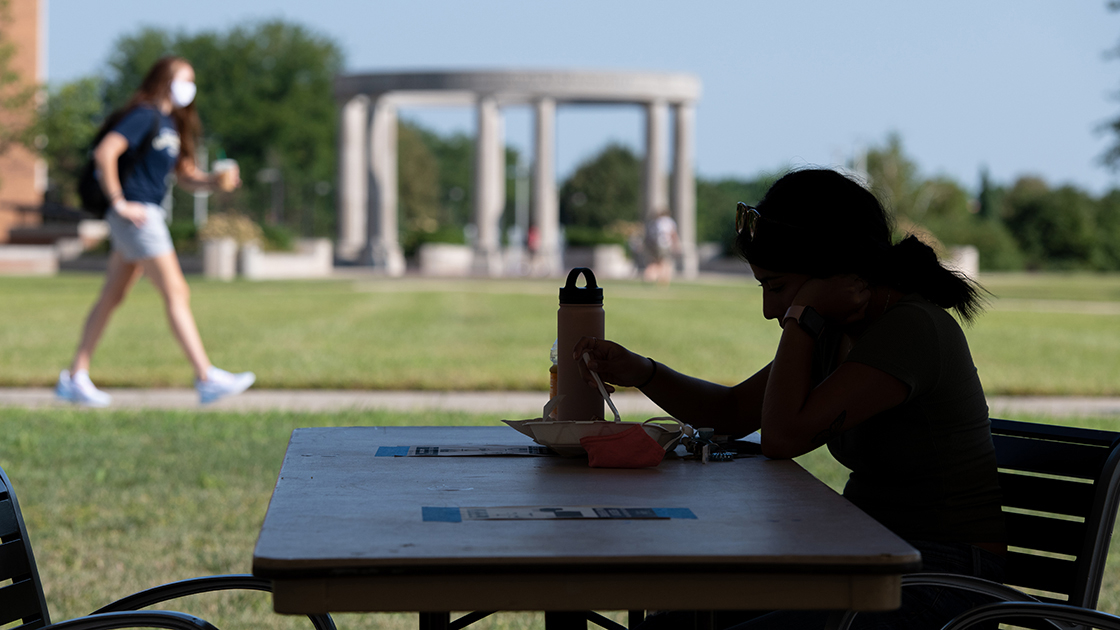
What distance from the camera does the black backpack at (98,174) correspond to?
25.4ft

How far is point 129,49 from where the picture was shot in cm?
7262

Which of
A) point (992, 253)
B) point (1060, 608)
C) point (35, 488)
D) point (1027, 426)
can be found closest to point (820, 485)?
point (1060, 608)

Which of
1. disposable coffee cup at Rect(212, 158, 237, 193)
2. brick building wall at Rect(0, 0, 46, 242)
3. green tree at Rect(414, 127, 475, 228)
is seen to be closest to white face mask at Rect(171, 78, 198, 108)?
disposable coffee cup at Rect(212, 158, 237, 193)

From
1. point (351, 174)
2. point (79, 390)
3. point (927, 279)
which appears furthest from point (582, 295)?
point (351, 174)

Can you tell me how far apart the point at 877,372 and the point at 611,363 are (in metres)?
0.58

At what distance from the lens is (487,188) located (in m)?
48.2

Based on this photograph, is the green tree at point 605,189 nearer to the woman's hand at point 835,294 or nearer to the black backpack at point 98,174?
the black backpack at point 98,174

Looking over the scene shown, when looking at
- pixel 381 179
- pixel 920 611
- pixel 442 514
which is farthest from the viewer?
pixel 381 179

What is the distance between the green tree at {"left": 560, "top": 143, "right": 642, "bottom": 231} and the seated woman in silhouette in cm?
8347

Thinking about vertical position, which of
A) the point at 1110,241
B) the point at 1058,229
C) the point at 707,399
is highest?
the point at 707,399

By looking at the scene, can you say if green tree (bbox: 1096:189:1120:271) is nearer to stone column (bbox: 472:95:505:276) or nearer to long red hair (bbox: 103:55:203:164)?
stone column (bbox: 472:95:505:276)

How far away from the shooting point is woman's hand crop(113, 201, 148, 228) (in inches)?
295


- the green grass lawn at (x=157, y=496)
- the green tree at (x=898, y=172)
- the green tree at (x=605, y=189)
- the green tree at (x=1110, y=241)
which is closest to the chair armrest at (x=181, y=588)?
the green grass lawn at (x=157, y=496)

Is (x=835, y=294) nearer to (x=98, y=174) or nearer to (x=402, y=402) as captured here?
(x=402, y=402)
